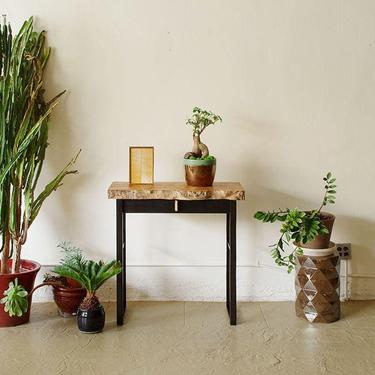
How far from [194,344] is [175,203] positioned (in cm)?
75

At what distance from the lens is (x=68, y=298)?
354 cm

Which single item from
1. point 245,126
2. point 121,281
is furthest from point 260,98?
point 121,281

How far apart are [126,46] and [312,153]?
51.9 inches

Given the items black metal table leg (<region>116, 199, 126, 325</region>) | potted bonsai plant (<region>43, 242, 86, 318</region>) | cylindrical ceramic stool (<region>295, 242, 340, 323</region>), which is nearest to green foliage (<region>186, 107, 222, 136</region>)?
black metal table leg (<region>116, 199, 126, 325</region>)

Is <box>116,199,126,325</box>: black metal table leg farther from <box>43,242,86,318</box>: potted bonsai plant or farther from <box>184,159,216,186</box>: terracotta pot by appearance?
<box>184,159,216,186</box>: terracotta pot

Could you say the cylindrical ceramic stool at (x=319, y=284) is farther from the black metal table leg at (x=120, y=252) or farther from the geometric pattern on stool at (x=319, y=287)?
the black metal table leg at (x=120, y=252)

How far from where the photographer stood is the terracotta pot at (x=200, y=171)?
3408mm

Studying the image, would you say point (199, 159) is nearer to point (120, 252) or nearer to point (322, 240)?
point (120, 252)

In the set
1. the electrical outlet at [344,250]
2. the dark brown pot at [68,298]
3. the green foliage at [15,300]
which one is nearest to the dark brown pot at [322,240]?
the electrical outlet at [344,250]

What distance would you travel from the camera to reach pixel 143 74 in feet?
12.3

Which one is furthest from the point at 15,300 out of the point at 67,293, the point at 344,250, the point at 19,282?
the point at 344,250

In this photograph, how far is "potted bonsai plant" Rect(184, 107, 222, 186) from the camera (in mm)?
3416

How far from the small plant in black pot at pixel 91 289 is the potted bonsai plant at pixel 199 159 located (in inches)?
25.4

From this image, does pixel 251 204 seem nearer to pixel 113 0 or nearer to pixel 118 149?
pixel 118 149
